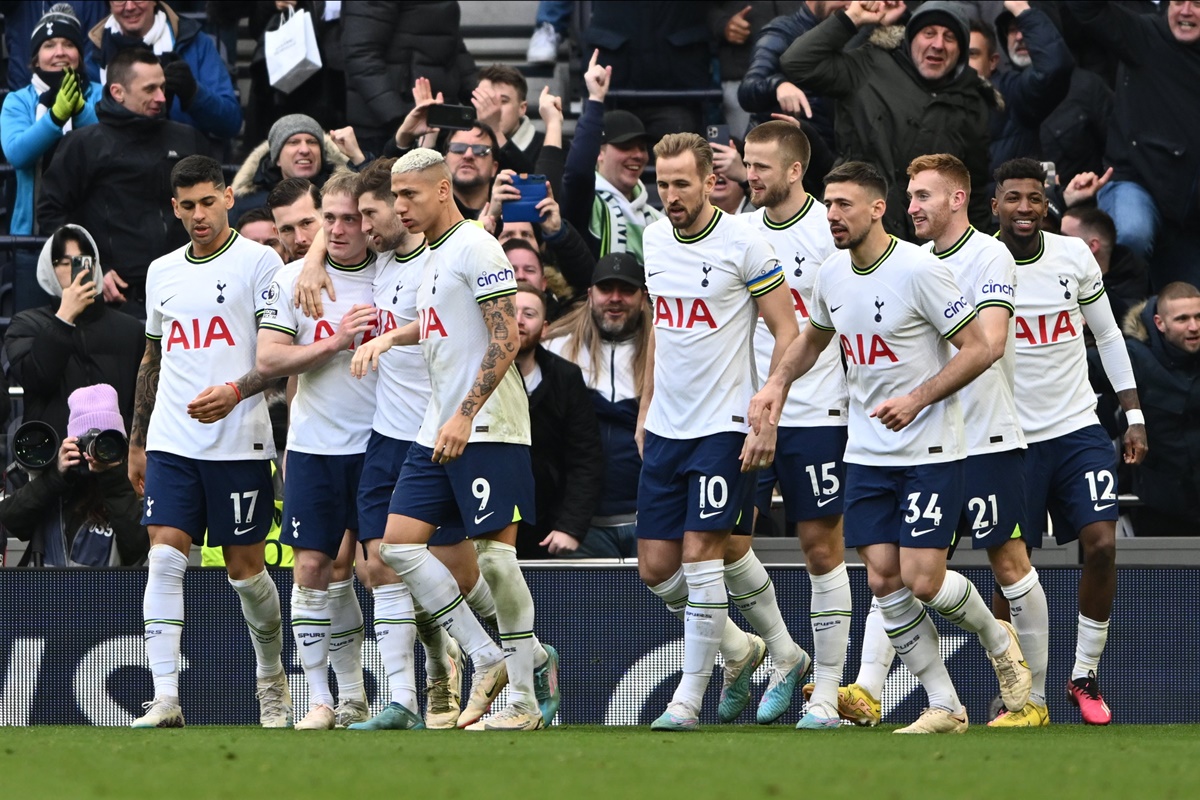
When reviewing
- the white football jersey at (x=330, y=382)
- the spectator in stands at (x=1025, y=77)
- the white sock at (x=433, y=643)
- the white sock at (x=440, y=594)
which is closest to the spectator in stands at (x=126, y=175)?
the white football jersey at (x=330, y=382)

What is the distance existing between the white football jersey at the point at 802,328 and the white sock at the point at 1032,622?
3.81 ft

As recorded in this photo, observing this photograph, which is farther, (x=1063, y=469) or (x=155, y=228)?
(x=155, y=228)

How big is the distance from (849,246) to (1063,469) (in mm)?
1920

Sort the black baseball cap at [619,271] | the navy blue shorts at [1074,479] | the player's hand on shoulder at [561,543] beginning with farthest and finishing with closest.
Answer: the black baseball cap at [619,271] → the player's hand on shoulder at [561,543] → the navy blue shorts at [1074,479]

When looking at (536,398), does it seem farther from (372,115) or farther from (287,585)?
(372,115)

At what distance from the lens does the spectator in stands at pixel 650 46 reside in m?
14.2

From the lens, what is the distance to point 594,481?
10914 mm

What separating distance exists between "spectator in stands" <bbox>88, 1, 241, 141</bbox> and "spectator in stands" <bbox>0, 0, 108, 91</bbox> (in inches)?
23.3

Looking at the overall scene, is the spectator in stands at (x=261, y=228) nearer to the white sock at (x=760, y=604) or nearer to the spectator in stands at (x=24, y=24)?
the spectator in stands at (x=24, y=24)

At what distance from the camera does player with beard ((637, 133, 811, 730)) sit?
8500 millimetres

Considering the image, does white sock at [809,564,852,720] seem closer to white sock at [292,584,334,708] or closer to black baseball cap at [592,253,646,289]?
white sock at [292,584,334,708]

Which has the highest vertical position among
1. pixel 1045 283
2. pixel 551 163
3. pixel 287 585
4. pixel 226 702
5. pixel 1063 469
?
pixel 551 163

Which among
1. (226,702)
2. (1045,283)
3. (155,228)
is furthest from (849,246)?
(155,228)

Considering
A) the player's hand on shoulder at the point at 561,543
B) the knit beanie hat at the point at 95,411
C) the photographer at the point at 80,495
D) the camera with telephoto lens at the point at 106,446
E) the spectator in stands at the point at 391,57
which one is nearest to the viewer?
the camera with telephoto lens at the point at 106,446
